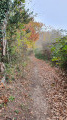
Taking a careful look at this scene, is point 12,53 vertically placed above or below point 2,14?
below

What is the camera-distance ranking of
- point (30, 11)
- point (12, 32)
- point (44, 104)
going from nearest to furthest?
point (44, 104) → point (12, 32) → point (30, 11)

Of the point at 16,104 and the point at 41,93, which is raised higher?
the point at 16,104

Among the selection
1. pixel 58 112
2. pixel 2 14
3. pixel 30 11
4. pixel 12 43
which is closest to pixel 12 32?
pixel 12 43

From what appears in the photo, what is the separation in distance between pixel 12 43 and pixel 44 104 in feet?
Answer: 18.9

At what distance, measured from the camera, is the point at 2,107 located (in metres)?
3.32

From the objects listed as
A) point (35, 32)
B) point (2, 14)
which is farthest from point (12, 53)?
point (35, 32)

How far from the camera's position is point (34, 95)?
5.38m

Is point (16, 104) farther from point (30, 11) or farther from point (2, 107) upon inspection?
point (30, 11)

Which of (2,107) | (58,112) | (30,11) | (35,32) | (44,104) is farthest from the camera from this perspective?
(35,32)

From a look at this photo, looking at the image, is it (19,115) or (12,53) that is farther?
(12,53)

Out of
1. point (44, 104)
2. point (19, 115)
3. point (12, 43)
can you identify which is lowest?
point (44, 104)

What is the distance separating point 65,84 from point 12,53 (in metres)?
5.14

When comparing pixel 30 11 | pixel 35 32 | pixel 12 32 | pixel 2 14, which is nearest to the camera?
pixel 2 14

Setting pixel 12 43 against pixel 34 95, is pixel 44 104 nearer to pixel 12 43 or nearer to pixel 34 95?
pixel 34 95
